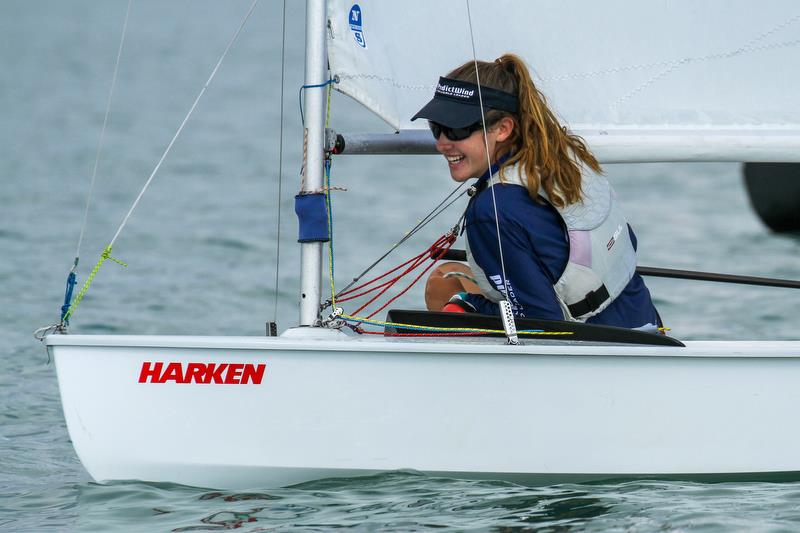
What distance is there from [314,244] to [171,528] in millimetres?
829

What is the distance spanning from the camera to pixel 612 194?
3.55m

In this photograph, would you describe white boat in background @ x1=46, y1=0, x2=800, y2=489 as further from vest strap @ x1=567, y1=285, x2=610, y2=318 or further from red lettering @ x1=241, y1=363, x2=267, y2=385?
vest strap @ x1=567, y1=285, x2=610, y2=318

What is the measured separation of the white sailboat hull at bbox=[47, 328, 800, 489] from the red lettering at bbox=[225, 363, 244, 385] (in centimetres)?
2

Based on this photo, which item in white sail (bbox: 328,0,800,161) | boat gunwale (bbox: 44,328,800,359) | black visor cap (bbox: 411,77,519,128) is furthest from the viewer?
white sail (bbox: 328,0,800,161)

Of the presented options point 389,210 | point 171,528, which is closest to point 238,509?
point 171,528

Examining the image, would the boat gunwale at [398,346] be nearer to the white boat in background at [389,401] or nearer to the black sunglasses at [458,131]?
the white boat in background at [389,401]

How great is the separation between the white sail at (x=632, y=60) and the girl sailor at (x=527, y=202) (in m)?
0.35

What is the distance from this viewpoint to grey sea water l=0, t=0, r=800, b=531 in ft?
11.4

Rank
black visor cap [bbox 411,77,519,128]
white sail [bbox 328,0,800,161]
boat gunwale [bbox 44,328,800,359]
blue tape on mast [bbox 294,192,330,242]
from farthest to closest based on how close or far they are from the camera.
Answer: white sail [bbox 328,0,800,161], blue tape on mast [bbox 294,192,330,242], black visor cap [bbox 411,77,519,128], boat gunwale [bbox 44,328,800,359]

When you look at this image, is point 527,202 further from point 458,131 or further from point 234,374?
point 234,374

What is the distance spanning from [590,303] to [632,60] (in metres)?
0.85

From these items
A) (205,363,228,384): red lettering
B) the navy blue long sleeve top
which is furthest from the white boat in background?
the navy blue long sleeve top

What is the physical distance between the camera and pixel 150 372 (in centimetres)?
335

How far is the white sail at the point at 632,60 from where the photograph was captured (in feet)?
12.6
